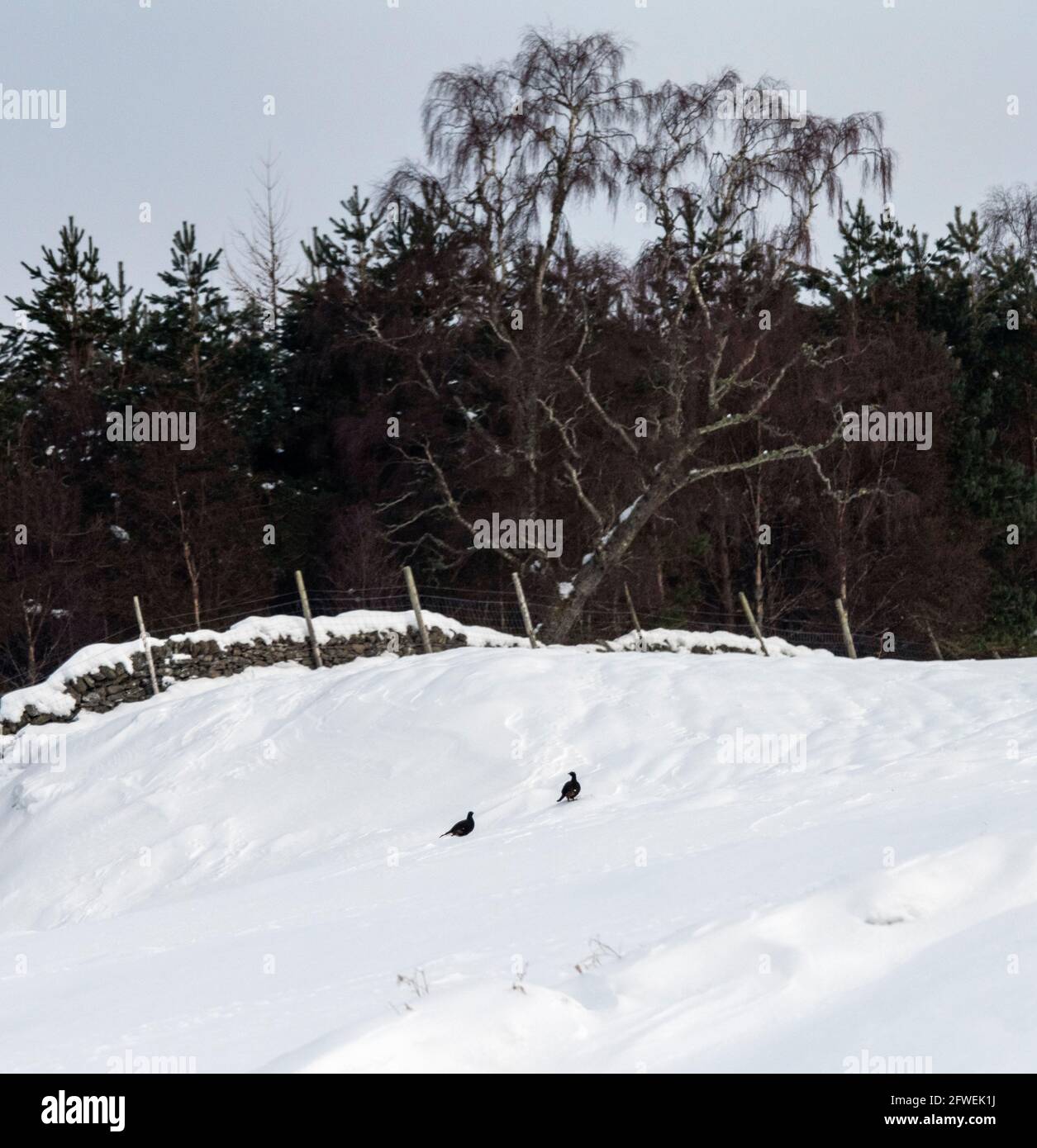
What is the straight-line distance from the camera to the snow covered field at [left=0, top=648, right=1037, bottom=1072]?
4.96 m

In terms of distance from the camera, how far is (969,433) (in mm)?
29203

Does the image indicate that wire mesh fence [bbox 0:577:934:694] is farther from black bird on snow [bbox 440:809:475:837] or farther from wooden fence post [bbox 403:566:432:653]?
black bird on snow [bbox 440:809:475:837]

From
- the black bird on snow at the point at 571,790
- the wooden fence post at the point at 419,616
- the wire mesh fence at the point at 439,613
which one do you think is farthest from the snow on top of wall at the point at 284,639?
the black bird on snow at the point at 571,790

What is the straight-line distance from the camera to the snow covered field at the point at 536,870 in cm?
496

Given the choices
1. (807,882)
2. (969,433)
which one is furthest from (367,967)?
(969,433)

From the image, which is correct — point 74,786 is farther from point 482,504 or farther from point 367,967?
point 482,504

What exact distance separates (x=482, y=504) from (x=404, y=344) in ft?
11.7

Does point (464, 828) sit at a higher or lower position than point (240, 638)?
lower

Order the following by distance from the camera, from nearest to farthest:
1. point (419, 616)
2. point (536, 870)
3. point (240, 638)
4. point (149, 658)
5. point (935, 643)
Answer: point (536, 870), point (149, 658), point (240, 638), point (419, 616), point (935, 643)

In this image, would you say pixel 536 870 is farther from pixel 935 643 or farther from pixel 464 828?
pixel 935 643

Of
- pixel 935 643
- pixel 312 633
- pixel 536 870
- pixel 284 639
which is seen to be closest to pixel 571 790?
pixel 536 870

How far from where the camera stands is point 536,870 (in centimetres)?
862

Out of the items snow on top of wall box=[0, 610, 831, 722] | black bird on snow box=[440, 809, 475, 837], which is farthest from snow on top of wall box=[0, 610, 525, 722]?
black bird on snow box=[440, 809, 475, 837]

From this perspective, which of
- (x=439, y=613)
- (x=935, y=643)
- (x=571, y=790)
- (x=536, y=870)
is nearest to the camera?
(x=536, y=870)
